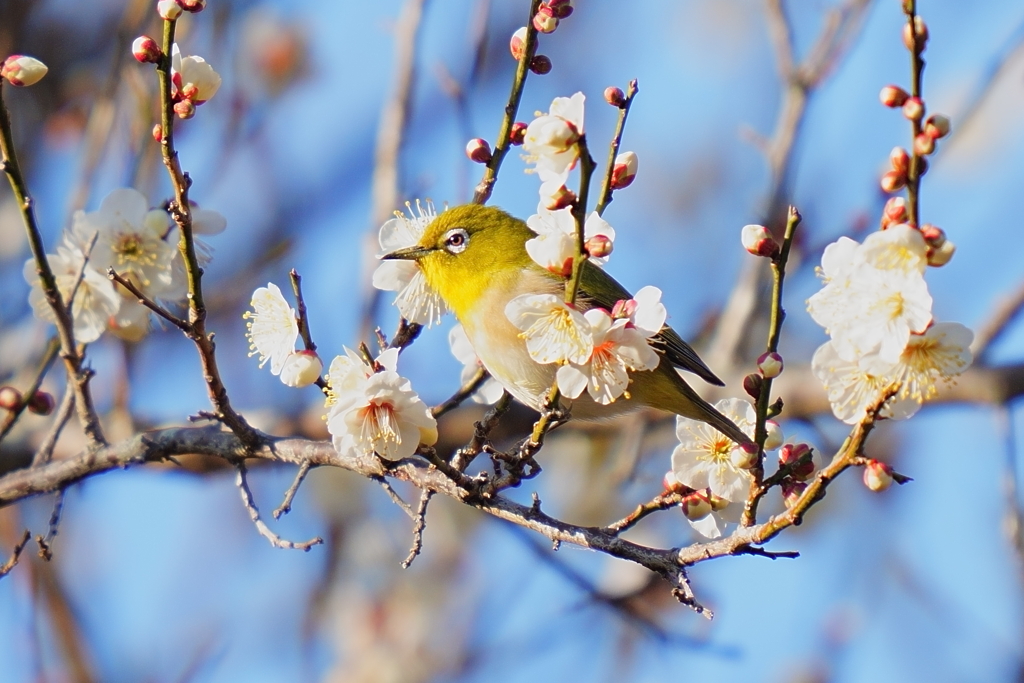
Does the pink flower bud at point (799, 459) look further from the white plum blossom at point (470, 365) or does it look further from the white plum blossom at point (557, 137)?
the white plum blossom at point (470, 365)

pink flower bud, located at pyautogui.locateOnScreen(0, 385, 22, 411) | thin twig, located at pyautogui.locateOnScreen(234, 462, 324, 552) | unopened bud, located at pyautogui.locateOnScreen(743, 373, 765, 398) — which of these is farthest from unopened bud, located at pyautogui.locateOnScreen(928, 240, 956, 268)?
pink flower bud, located at pyautogui.locateOnScreen(0, 385, 22, 411)

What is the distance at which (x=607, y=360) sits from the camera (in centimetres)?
227

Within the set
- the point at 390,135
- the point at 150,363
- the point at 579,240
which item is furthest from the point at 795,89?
the point at 150,363

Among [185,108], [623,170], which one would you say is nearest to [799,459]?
[623,170]

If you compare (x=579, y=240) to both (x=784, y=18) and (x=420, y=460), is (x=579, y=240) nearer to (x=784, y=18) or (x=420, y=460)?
(x=420, y=460)

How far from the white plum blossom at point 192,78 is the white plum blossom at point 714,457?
1523 millimetres

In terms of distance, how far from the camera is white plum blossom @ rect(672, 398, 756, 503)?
246 cm

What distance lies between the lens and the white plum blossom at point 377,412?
2307mm

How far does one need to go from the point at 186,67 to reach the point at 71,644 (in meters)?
3.38

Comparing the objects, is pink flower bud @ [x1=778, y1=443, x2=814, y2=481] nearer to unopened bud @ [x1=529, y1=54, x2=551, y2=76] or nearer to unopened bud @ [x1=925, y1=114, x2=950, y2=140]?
Result: unopened bud @ [x1=925, y1=114, x2=950, y2=140]

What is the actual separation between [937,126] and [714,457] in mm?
1056

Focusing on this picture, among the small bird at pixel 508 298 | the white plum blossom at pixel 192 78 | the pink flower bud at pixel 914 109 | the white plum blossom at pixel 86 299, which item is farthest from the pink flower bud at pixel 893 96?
the white plum blossom at pixel 86 299

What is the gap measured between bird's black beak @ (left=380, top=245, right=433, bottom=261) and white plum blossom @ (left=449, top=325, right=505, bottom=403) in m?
0.28

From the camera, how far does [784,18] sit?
5469 millimetres
